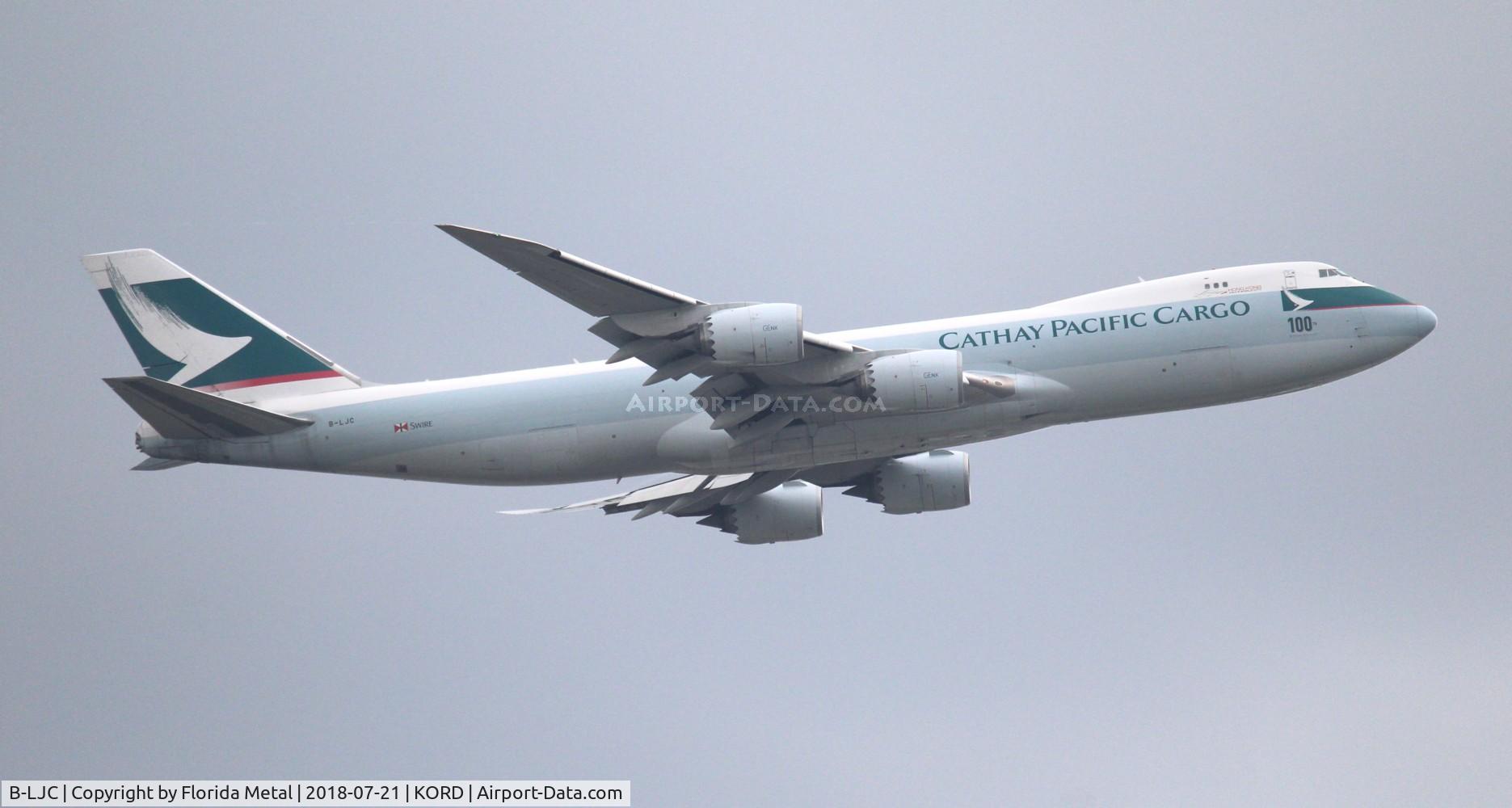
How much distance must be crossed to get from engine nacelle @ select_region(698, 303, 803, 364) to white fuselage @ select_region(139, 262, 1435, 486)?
3826 millimetres

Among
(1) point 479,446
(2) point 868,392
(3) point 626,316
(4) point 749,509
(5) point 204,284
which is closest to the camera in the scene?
(3) point 626,316

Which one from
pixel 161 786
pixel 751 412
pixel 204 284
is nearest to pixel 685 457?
pixel 751 412

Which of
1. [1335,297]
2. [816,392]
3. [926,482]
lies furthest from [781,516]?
[1335,297]

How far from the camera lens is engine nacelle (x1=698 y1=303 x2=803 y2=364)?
105 ft

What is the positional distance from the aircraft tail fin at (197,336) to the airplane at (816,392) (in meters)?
0.11

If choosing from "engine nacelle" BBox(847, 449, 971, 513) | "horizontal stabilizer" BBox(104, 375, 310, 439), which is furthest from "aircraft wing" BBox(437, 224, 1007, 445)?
"horizontal stabilizer" BBox(104, 375, 310, 439)

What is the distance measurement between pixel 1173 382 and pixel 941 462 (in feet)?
26.3

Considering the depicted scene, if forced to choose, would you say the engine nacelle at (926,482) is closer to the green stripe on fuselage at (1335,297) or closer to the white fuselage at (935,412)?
the white fuselage at (935,412)

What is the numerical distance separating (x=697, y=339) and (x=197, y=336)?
16.5 m

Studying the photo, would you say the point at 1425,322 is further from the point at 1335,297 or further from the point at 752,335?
the point at 752,335

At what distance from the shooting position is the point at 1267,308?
119ft

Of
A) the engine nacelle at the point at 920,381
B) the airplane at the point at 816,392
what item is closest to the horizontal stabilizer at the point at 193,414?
the airplane at the point at 816,392

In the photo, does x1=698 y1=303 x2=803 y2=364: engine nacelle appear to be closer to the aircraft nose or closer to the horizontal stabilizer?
the horizontal stabilizer

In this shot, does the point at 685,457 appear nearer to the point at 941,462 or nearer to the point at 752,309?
the point at 752,309
